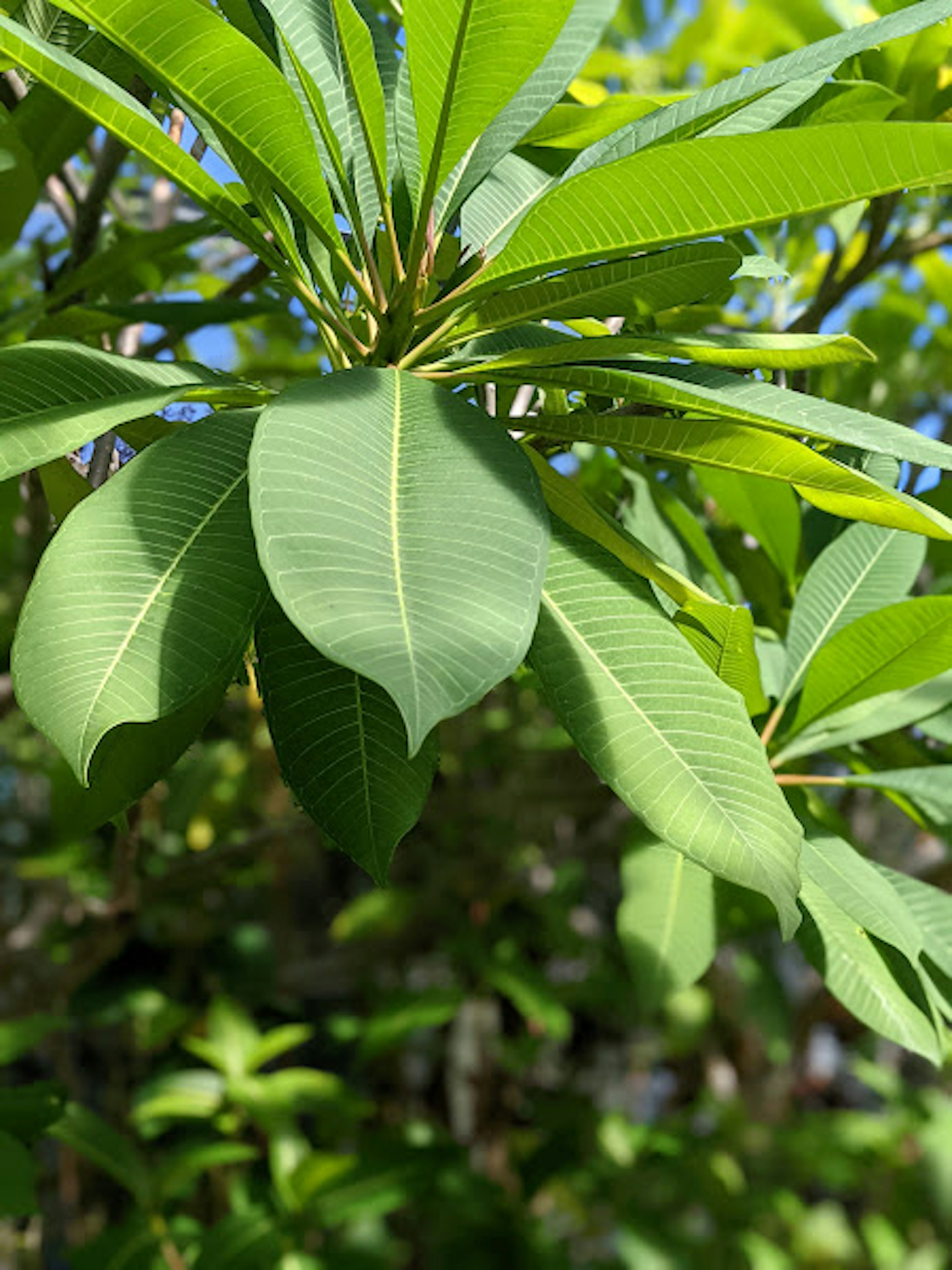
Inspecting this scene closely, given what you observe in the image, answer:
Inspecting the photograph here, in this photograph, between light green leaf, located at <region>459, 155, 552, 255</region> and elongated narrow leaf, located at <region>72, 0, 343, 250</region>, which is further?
light green leaf, located at <region>459, 155, 552, 255</region>

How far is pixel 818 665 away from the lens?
35.1 inches

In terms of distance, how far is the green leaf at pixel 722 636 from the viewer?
65 cm

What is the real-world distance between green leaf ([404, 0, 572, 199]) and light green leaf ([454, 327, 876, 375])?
0.10 m

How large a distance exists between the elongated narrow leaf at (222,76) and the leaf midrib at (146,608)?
15cm

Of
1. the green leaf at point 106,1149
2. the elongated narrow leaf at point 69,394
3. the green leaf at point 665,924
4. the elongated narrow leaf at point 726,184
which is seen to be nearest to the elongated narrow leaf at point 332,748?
the elongated narrow leaf at point 69,394

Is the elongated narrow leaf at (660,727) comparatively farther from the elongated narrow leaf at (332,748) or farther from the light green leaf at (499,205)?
the light green leaf at (499,205)

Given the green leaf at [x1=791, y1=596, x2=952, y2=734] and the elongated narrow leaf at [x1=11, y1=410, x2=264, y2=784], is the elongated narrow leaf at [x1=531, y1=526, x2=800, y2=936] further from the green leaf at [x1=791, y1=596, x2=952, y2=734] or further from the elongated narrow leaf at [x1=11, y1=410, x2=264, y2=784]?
the green leaf at [x1=791, y1=596, x2=952, y2=734]

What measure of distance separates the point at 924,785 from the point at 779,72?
54cm

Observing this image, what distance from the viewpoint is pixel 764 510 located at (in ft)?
3.34

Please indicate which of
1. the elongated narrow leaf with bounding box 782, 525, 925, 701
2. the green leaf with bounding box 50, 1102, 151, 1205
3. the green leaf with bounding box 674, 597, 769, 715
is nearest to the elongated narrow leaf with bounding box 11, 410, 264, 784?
the green leaf with bounding box 674, 597, 769, 715

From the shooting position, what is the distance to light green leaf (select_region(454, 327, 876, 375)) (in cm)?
59

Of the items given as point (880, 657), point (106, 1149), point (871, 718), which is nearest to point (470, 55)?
point (880, 657)

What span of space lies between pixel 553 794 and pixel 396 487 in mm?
1635

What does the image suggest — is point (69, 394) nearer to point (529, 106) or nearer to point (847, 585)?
point (529, 106)
